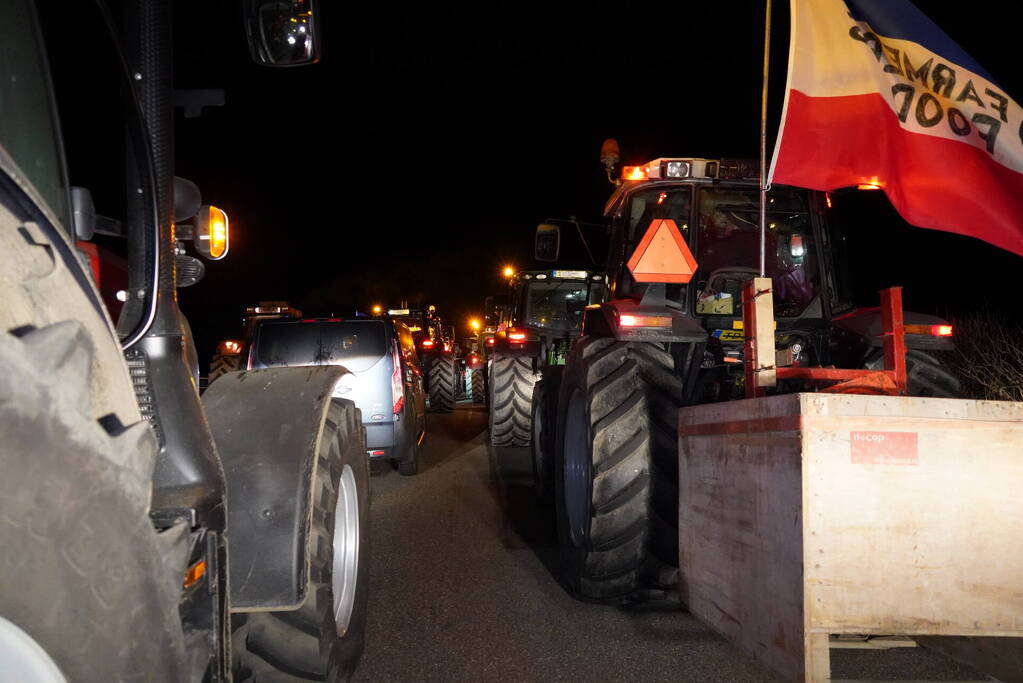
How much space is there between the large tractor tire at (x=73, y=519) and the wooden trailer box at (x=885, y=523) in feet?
6.63

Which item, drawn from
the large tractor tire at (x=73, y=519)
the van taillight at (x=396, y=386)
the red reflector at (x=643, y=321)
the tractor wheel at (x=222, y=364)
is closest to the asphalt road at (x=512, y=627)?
the red reflector at (x=643, y=321)

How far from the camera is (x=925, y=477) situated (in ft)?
8.84

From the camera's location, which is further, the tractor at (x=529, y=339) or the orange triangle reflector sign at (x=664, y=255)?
the tractor at (x=529, y=339)

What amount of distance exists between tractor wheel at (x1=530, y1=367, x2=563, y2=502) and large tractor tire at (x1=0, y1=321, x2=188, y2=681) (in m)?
4.82

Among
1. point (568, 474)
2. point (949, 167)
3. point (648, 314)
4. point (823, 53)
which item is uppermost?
point (823, 53)

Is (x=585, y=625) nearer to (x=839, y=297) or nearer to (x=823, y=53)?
(x=839, y=297)

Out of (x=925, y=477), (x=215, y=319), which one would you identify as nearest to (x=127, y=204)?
(x=925, y=477)

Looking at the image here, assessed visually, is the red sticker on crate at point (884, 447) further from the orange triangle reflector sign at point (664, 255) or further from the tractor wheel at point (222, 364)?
the tractor wheel at point (222, 364)

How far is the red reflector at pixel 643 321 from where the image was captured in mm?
4389

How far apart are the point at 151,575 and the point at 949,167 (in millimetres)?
4016

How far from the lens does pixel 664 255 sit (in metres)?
4.71

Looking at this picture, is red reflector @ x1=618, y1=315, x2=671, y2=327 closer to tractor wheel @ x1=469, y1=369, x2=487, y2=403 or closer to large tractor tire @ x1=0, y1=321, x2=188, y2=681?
large tractor tire @ x1=0, y1=321, x2=188, y2=681

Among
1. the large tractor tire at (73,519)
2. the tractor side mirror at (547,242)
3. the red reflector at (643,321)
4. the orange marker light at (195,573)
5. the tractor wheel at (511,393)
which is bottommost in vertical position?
the tractor wheel at (511,393)

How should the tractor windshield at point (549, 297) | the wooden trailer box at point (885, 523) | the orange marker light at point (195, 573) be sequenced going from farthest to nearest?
the tractor windshield at point (549, 297) → the wooden trailer box at point (885, 523) → the orange marker light at point (195, 573)
